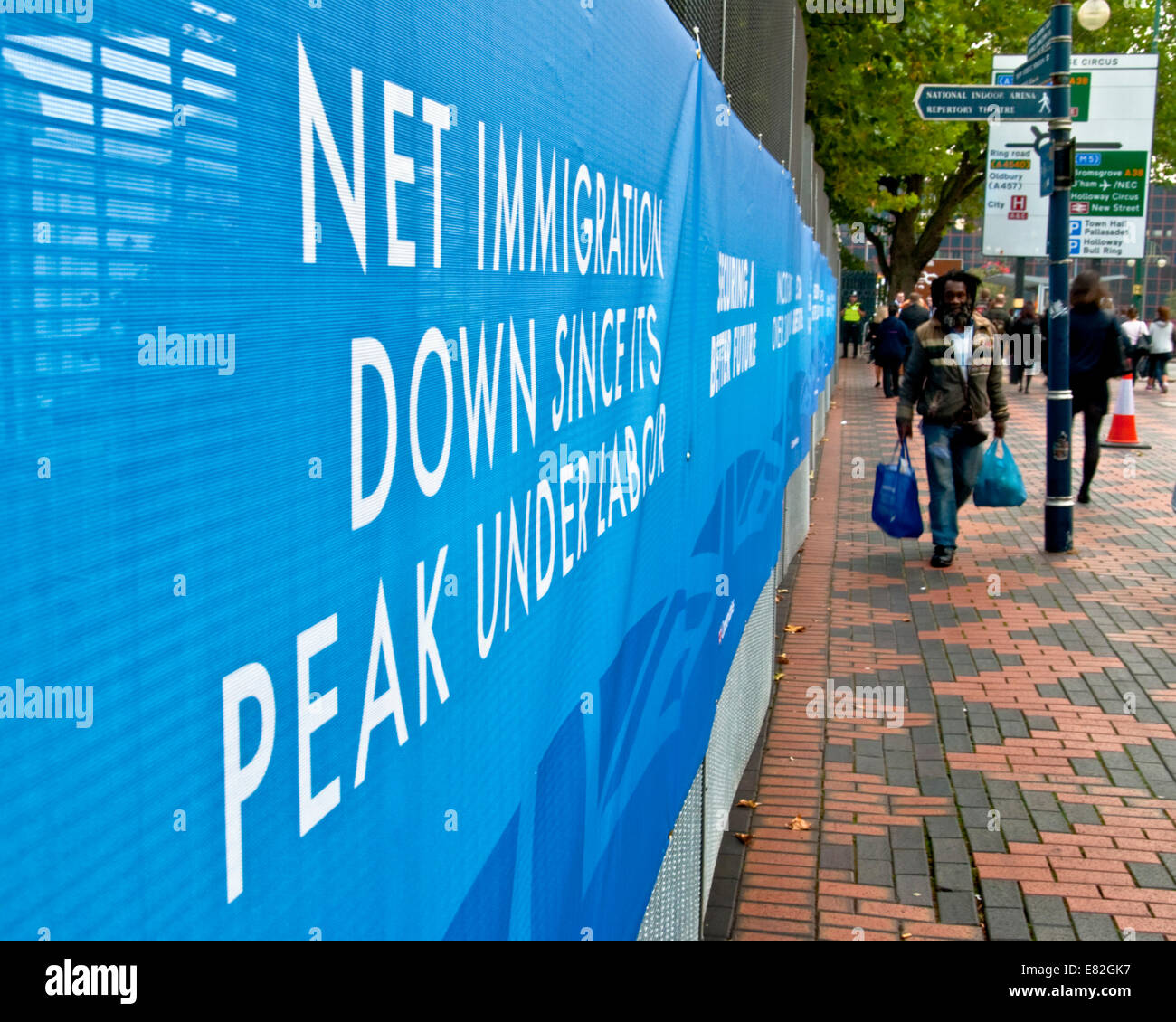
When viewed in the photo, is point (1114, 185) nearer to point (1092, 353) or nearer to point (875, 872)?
point (1092, 353)

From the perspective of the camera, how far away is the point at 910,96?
1420 cm

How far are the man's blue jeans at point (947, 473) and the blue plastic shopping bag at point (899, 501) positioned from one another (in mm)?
131

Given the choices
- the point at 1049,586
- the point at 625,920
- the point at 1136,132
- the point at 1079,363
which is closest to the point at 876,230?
the point at 1136,132

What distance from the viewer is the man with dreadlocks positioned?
9164mm

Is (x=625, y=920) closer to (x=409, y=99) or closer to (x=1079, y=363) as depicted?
(x=409, y=99)

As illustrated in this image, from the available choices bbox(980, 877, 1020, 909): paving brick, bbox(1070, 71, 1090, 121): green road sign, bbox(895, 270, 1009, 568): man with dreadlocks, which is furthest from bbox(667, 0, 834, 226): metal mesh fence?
bbox(1070, 71, 1090, 121): green road sign

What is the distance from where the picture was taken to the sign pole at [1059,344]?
379 inches

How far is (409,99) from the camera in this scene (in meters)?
1.31

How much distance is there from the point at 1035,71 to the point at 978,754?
5.96 m

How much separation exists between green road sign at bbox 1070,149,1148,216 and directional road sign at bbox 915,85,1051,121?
864 centimetres

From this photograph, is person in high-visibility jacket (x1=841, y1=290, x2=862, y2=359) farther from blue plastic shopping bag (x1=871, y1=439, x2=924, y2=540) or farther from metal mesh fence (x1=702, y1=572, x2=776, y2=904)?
metal mesh fence (x1=702, y1=572, x2=776, y2=904)

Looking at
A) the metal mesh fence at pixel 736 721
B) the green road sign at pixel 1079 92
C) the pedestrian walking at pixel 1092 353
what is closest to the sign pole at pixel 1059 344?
the pedestrian walking at pixel 1092 353

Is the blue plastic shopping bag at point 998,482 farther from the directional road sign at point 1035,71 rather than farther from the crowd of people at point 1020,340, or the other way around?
the crowd of people at point 1020,340

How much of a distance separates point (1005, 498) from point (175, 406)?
30.1 feet
